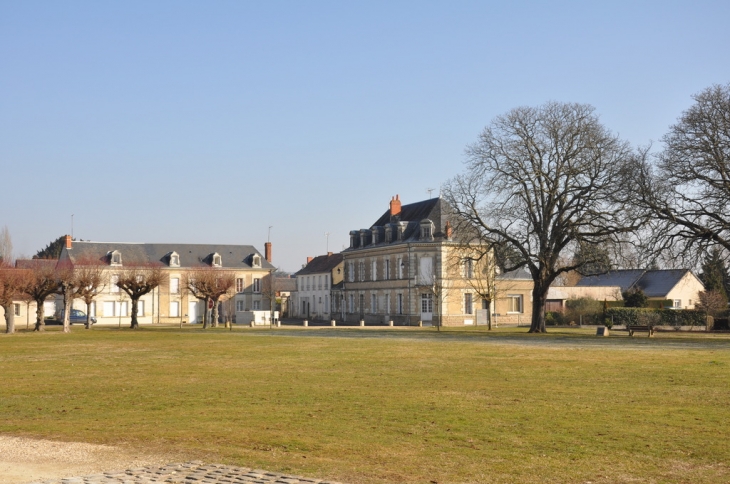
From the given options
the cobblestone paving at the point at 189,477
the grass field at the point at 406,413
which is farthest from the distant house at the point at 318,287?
the cobblestone paving at the point at 189,477

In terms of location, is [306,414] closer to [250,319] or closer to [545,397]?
[545,397]

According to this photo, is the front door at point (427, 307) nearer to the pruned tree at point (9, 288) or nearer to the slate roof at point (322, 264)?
the slate roof at point (322, 264)

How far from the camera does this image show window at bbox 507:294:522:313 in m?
60.9

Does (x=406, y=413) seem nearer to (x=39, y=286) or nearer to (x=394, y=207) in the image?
(x=39, y=286)

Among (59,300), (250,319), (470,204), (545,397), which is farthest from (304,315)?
(545,397)

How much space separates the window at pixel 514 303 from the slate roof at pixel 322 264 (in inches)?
638

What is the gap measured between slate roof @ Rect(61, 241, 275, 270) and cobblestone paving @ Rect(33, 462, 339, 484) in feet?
192

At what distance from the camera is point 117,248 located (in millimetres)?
69125

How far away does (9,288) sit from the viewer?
137 feet

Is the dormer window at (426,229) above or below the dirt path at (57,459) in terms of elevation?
above

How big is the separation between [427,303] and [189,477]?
49.9 m

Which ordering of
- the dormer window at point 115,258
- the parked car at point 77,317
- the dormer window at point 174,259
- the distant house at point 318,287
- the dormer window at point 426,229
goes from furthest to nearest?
the distant house at point 318,287 → the dormer window at point 174,259 → the dormer window at point 115,258 → the parked car at point 77,317 → the dormer window at point 426,229

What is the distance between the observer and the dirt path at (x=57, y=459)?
830 centimetres

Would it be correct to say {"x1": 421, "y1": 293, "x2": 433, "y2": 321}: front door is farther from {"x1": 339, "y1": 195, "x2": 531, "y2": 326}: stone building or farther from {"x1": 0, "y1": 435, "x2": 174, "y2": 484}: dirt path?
{"x1": 0, "y1": 435, "x2": 174, "y2": 484}: dirt path
